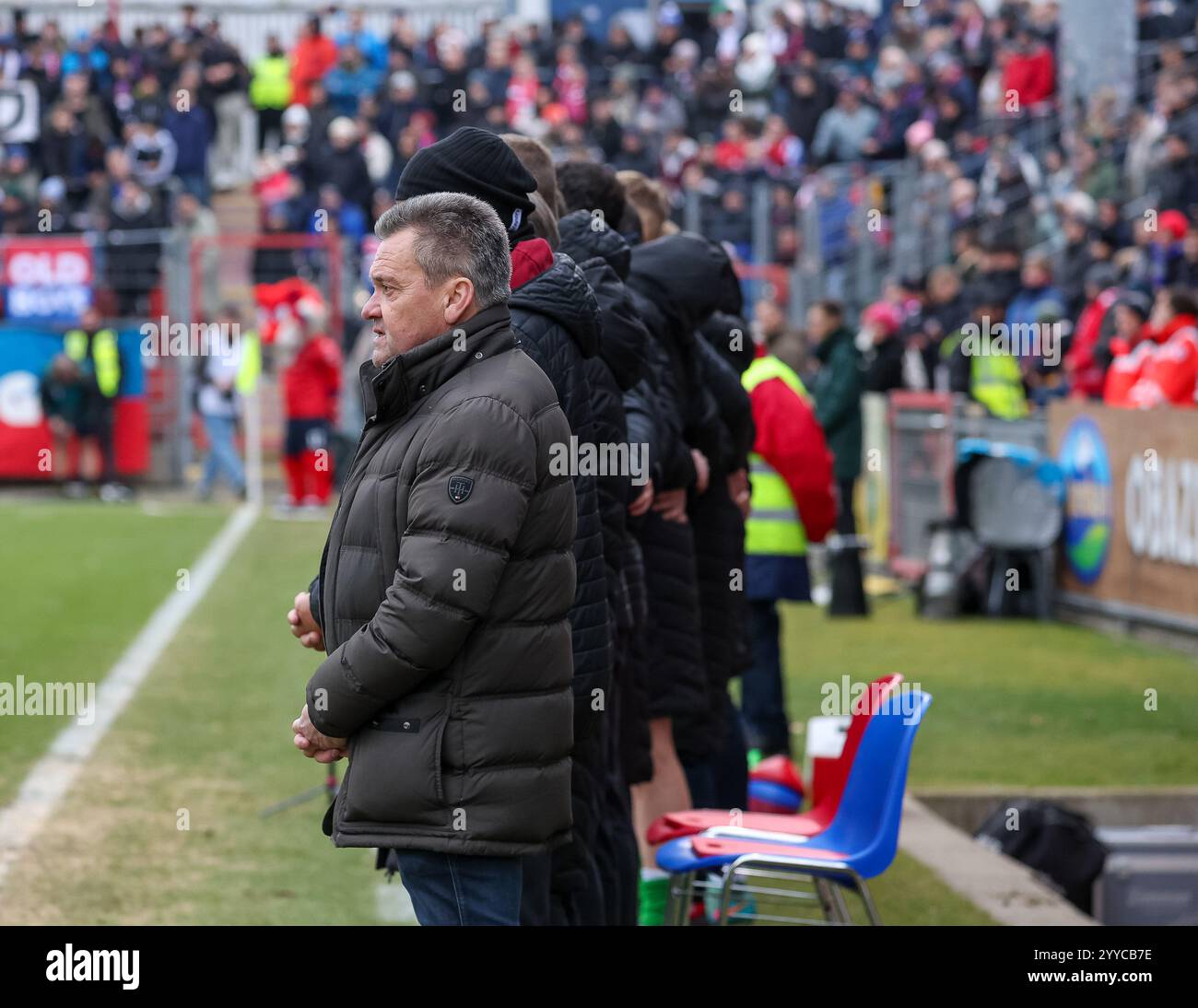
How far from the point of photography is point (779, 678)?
30.3ft

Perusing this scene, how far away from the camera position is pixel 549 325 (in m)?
4.83

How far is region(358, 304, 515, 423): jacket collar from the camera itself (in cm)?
416

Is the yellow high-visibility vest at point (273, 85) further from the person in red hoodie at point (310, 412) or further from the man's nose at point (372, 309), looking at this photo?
the man's nose at point (372, 309)

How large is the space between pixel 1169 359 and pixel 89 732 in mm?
7650

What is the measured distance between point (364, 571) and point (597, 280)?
5.17 ft

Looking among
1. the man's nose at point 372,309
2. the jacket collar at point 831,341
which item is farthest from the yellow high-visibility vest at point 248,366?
the man's nose at point 372,309

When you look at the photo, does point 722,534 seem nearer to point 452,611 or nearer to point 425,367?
point 425,367

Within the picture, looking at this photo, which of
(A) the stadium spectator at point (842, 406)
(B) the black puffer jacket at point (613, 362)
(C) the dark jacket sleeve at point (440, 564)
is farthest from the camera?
(A) the stadium spectator at point (842, 406)

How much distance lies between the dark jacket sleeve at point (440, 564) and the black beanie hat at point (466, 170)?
72 centimetres

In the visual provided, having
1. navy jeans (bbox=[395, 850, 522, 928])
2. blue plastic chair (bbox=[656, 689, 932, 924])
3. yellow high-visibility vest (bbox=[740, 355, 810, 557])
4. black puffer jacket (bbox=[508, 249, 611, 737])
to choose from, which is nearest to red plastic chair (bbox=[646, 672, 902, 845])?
blue plastic chair (bbox=[656, 689, 932, 924])

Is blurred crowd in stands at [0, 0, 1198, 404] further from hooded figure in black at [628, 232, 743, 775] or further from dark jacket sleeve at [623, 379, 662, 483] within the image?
dark jacket sleeve at [623, 379, 662, 483]

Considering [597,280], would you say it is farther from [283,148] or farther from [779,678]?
[283,148]

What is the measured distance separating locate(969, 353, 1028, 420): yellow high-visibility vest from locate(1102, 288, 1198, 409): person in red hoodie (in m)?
1.87

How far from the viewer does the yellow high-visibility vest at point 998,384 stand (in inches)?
664
